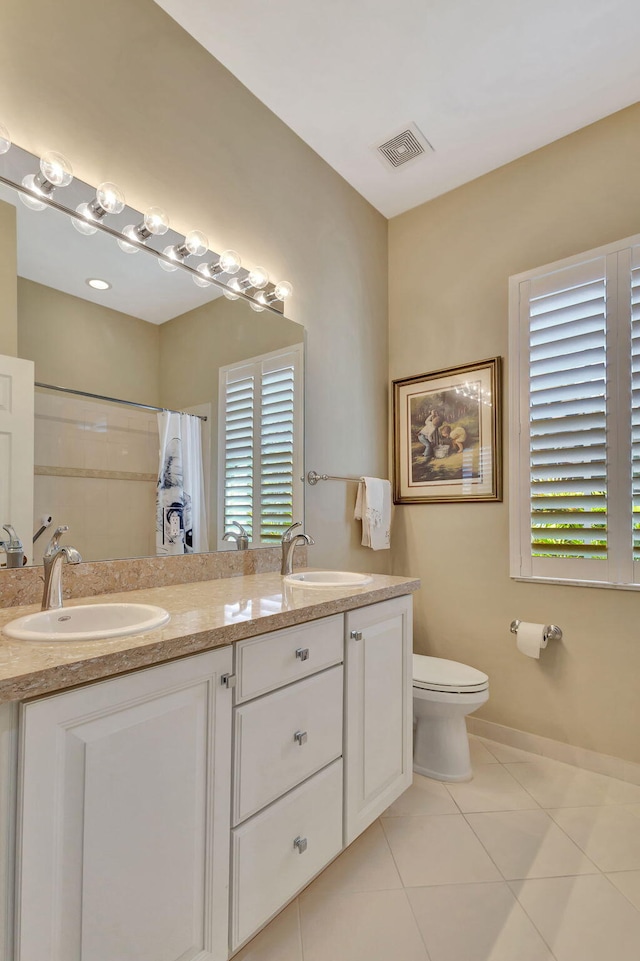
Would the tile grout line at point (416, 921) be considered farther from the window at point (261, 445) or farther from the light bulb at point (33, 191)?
the light bulb at point (33, 191)

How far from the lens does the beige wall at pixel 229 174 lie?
135 centimetres

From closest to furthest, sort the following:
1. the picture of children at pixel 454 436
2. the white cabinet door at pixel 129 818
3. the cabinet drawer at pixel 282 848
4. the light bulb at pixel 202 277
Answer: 1. the white cabinet door at pixel 129 818
2. the cabinet drawer at pixel 282 848
3. the light bulb at pixel 202 277
4. the picture of children at pixel 454 436

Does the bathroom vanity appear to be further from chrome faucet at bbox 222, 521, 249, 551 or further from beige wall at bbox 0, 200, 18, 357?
beige wall at bbox 0, 200, 18, 357

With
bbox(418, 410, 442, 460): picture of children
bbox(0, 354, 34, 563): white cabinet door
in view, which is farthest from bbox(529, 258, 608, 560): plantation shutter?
bbox(0, 354, 34, 563): white cabinet door

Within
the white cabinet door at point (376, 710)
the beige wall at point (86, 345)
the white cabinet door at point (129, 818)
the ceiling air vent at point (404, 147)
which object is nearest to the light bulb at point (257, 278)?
the beige wall at point (86, 345)

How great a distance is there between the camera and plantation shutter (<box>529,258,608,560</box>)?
198 cm

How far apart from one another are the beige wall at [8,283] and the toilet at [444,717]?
5.95 feet

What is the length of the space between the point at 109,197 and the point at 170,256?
26 centimetres

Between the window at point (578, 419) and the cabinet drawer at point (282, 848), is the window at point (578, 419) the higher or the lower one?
the higher one

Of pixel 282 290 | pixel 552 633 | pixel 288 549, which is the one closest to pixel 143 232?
pixel 282 290

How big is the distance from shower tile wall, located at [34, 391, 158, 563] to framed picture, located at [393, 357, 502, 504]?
58.4 inches

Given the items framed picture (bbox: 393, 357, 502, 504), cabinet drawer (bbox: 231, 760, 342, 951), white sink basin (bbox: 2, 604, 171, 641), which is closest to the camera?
white sink basin (bbox: 2, 604, 171, 641)

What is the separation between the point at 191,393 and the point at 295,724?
1098 mm

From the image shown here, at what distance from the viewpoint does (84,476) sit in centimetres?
137
